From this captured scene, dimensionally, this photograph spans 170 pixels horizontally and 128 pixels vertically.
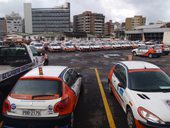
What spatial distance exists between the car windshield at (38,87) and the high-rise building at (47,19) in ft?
479

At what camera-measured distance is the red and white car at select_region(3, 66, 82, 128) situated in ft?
15.5

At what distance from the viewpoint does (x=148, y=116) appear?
466 centimetres

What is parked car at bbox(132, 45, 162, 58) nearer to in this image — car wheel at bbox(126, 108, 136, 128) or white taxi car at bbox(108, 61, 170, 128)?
white taxi car at bbox(108, 61, 170, 128)

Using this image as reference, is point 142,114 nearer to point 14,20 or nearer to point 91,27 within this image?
point 91,27

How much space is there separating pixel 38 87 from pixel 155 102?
297 centimetres

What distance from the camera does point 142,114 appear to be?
4.77 meters

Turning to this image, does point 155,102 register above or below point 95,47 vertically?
below

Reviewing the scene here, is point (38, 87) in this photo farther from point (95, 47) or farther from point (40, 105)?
point (95, 47)

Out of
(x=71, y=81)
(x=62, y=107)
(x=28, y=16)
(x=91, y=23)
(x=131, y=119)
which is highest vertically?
(x=28, y=16)

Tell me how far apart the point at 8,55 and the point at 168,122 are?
25.0ft

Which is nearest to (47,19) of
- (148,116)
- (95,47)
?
(95,47)

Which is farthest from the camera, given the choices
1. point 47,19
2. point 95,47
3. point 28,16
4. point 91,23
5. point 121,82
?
point 91,23

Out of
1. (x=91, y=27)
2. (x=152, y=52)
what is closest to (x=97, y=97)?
(x=152, y=52)

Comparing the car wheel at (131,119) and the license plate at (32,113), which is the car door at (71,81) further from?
the car wheel at (131,119)
